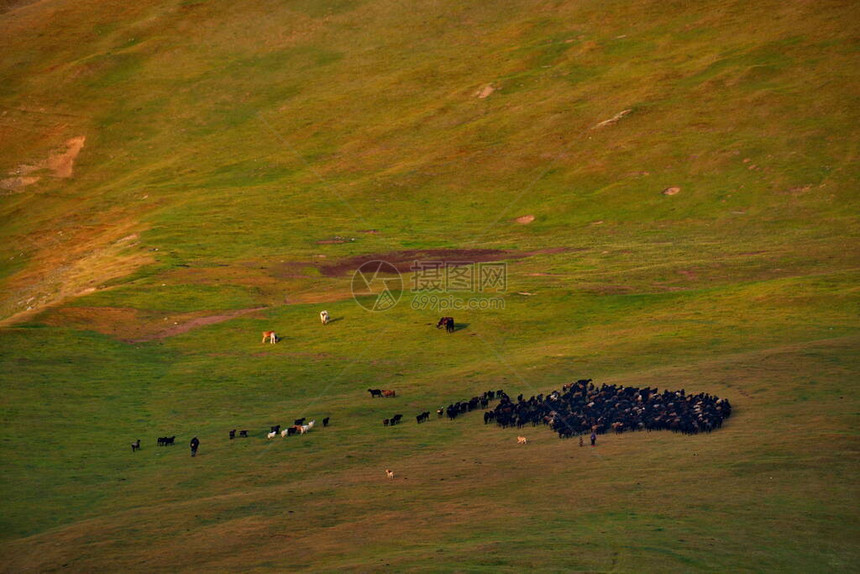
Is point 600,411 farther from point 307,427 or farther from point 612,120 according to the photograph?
point 612,120

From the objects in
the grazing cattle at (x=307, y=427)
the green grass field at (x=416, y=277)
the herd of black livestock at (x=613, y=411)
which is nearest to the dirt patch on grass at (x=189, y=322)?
the green grass field at (x=416, y=277)

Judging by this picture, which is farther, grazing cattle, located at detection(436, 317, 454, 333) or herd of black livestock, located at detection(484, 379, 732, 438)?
grazing cattle, located at detection(436, 317, 454, 333)

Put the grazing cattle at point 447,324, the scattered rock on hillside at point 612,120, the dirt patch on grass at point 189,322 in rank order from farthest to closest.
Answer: the scattered rock on hillside at point 612,120, the dirt patch on grass at point 189,322, the grazing cattle at point 447,324

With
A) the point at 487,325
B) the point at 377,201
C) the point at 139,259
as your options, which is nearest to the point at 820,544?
the point at 487,325

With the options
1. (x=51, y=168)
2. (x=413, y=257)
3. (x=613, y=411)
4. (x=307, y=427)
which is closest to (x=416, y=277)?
(x=413, y=257)

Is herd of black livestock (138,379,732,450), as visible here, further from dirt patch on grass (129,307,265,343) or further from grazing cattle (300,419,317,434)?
dirt patch on grass (129,307,265,343)

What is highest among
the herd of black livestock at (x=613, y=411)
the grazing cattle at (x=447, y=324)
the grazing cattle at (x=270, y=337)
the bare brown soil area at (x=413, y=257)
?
the bare brown soil area at (x=413, y=257)

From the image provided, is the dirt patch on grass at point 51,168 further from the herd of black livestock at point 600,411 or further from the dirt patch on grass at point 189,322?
the herd of black livestock at point 600,411

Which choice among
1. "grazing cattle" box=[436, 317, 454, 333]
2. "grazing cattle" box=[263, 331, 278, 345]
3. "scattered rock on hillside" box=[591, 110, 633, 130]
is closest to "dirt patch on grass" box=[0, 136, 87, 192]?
Answer: "scattered rock on hillside" box=[591, 110, 633, 130]

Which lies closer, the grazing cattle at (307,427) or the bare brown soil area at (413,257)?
the grazing cattle at (307,427)
